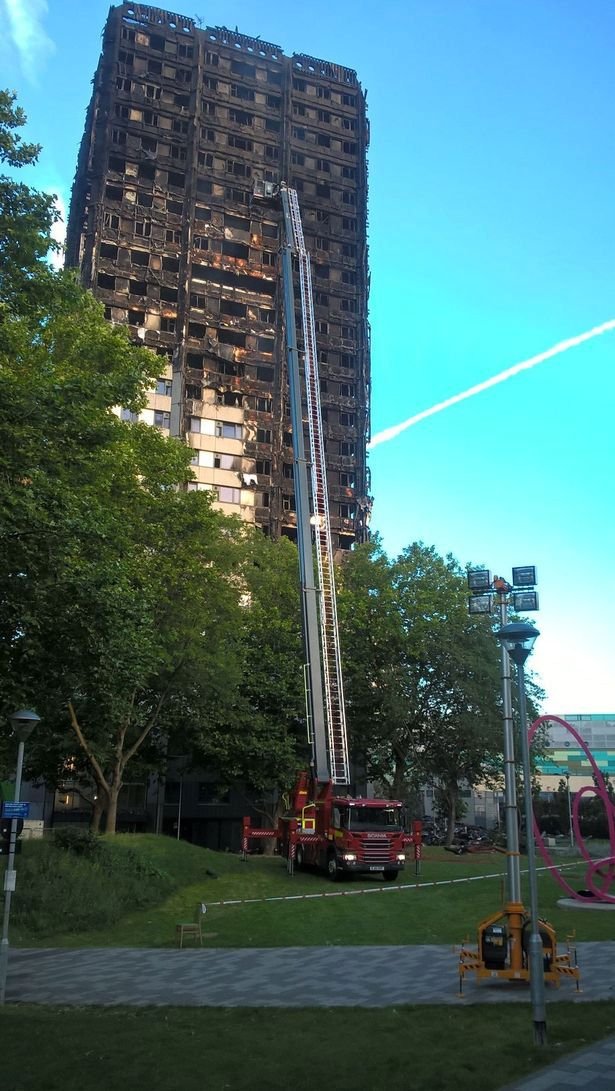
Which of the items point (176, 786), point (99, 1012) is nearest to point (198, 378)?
point (176, 786)

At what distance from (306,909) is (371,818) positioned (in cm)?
566

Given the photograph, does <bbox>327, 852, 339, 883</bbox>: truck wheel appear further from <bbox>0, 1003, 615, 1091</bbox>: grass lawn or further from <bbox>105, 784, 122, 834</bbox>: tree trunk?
<bbox>0, 1003, 615, 1091</bbox>: grass lawn

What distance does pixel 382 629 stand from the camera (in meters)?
52.5

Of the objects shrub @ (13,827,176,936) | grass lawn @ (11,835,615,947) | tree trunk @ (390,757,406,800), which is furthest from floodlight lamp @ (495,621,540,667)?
tree trunk @ (390,757,406,800)

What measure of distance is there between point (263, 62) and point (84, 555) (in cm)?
8797

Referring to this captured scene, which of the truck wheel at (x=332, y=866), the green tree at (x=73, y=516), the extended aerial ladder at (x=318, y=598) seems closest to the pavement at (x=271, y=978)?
the green tree at (x=73, y=516)

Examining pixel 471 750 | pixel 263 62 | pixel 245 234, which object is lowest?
pixel 471 750

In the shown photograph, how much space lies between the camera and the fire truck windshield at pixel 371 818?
30.7 metres

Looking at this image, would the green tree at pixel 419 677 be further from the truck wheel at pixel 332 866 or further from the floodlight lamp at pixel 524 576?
the floodlight lamp at pixel 524 576

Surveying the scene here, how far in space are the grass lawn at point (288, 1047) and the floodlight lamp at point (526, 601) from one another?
6.73 m

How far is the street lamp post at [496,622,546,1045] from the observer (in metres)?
10.9

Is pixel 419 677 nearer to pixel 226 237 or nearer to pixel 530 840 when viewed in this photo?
pixel 530 840

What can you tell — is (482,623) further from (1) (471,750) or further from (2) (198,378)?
(2) (198,378)

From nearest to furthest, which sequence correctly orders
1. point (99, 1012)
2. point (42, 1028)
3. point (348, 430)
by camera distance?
point (42, 1028) < point (99, 1012) < point (348, 430)
